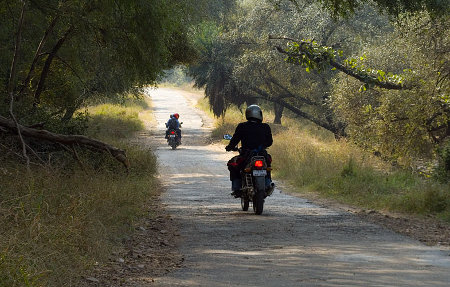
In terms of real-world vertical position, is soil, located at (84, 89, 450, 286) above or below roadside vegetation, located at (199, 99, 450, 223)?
below

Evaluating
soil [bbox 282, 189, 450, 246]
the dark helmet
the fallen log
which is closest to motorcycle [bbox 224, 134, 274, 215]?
the dark helmet

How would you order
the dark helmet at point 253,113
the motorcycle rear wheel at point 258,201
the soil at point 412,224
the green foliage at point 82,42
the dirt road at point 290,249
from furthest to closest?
the green foliage at point 82,42 < the dark helmet at point 253,113 < the motorcycle rear wheel at point 258,201 < the soil at point 412,224 < the dirt road at point 290,249

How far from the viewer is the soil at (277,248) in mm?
7309

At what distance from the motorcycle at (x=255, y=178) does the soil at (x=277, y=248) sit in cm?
30

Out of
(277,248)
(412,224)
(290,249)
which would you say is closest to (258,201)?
(412,224)

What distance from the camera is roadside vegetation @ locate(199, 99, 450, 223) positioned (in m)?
14.0

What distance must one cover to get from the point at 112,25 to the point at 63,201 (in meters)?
5.04

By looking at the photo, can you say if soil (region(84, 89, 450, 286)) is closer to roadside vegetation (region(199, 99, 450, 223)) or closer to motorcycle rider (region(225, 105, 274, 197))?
roadside vegetation (region(199, 99, 450, 223))

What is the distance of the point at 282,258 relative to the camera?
838 centimetres

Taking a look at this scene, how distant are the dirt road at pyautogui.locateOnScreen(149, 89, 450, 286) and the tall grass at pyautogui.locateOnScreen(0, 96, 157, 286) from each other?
0.90m

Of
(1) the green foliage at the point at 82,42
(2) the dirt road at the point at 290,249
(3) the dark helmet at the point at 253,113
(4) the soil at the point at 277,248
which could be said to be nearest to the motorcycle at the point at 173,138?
(1) the green foliage at the point at 82,42

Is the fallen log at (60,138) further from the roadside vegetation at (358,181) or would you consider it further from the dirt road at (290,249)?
the roadside vegetation at (358,181)

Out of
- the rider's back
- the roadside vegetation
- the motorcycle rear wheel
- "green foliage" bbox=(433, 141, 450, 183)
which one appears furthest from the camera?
"green foliage" bbox=(433, 141, 450, 183)

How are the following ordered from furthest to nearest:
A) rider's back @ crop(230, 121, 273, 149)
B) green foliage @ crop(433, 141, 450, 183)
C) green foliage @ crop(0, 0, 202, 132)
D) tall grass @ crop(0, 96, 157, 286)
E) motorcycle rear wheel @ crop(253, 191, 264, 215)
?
1. green foliage @ crop(433, 141, 450, 183)
2. green foliage @ crop(0, 0, 202, 132)
3. rider's back @ crop(230, 121, 273, 149)
4. motorcycle rear wheel @ crop(253, 191, 264, 215)
5. tall grass @ crop(0, 96, 157, 286)
